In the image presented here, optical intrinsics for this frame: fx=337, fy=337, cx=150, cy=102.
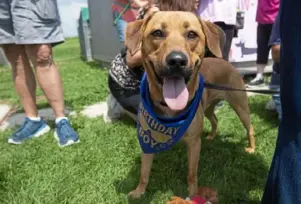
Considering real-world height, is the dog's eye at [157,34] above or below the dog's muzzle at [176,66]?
above

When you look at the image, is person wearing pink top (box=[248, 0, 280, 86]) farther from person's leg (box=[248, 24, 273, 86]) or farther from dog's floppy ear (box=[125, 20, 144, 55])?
dog's floppy ear (box=[125, 20, 144, 55])

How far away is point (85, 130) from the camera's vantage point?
12.7 feet

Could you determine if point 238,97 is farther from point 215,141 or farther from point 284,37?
point 284,37

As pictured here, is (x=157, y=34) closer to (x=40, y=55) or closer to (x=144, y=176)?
(x=144, y=176)

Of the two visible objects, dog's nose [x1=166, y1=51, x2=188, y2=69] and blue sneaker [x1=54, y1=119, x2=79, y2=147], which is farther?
blue sneaker [x1=54, y1=119, x2=79, y2=147]

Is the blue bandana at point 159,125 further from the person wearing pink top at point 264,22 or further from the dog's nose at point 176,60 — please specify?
the person wearing pink top at point 264,22

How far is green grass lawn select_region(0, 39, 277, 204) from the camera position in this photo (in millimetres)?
2562

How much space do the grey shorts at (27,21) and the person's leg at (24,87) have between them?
0.20 m

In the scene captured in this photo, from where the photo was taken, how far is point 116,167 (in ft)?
9.78

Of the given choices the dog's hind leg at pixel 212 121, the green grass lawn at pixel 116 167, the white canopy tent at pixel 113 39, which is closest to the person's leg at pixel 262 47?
the white canopy tent at pixel 113 39

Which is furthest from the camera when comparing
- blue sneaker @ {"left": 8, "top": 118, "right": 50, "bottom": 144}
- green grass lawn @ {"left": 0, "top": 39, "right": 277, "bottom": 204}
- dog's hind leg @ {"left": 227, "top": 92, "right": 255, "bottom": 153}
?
blue sneaker @ {"left": 8, "top": 118, "right": 50, "bottom": 144}

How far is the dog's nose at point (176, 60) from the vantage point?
2.01m

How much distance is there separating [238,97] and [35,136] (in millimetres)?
2185

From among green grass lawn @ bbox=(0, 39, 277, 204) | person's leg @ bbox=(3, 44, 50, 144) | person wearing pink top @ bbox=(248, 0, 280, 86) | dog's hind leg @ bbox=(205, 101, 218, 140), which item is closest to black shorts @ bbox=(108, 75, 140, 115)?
green grass lawn @ bbox=(0, 39, 277, 204)
